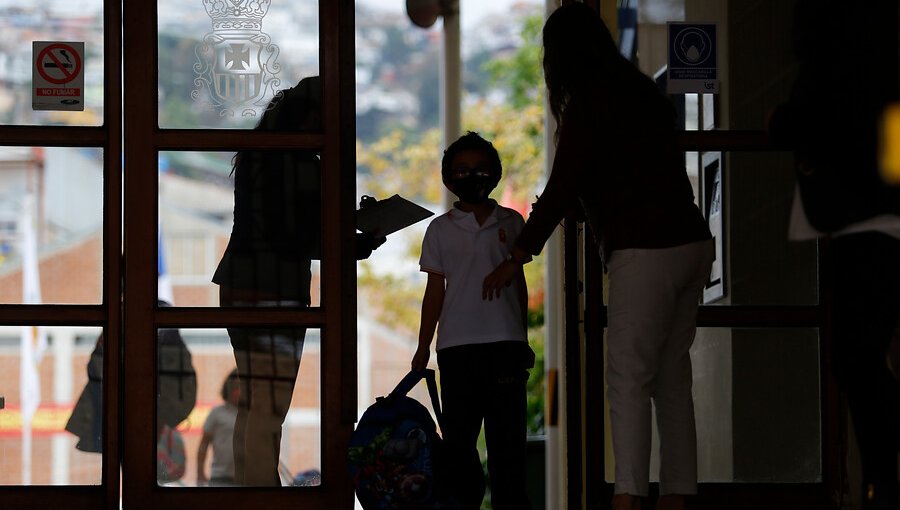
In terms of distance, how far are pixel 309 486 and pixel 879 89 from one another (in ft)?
8.74

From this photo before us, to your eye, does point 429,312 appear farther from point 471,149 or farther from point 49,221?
point 49,221

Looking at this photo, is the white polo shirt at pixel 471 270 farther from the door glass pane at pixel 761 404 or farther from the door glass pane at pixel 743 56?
the door glass pane at pixel 743 56

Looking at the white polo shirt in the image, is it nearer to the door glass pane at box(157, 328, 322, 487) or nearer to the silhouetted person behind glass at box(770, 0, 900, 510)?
the door glass pane at box(157, 328, 322, 487)

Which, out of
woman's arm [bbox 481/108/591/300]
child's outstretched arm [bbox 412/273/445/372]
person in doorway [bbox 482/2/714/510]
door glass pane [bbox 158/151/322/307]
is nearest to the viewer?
person in doorway [bbox 482/2/714/510]

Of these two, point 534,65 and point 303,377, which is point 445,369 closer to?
point 303,377

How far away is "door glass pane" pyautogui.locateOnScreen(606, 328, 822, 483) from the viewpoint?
5434mm

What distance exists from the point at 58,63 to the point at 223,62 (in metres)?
0.63

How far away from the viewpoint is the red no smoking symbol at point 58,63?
5488 millimetres

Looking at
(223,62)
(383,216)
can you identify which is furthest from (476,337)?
(223,62)

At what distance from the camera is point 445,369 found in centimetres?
504

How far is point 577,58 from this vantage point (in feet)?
15.6

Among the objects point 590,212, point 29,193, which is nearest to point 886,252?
point 590,212

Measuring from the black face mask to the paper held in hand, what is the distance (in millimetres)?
454

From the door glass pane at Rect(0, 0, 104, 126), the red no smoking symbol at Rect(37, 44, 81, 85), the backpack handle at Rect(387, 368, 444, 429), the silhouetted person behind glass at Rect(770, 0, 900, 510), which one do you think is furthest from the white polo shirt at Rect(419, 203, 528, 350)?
the red no smoking symbol at Rect(37, 44, 81, 85)
